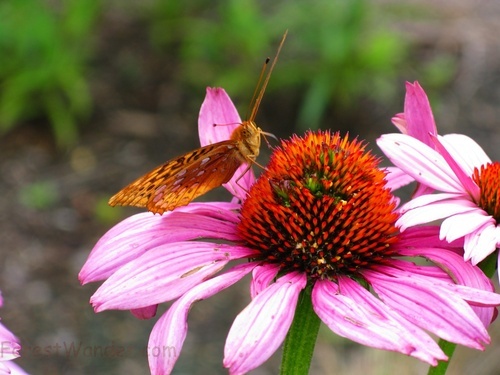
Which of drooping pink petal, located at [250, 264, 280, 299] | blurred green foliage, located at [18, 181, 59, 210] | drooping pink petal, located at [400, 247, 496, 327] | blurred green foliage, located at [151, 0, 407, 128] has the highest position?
blurred green foliage, located at [151, 0, 407, 128]

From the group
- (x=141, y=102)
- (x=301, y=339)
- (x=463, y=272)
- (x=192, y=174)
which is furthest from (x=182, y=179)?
(x=141, y=102)

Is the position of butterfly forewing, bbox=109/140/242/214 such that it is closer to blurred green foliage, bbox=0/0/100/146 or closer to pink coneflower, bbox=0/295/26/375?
pink coneflower, bbox=0/295/26/375

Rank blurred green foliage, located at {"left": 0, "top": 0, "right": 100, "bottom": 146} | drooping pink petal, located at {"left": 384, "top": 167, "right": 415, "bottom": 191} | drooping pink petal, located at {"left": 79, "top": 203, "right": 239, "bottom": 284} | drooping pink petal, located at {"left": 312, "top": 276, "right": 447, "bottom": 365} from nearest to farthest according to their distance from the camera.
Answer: drooping pink petal, located at {"left": 312, "top": 276, "right": 447, "bottom": 365}, drooping pink petal, located at {"left": 79, "top": 203, "right": 239, "bottom": 284}, drooping pink petal, located at {"left": 384, "top": 167, "right": 415, "bottom": 191}, blurred green foliage, located at {"left": 0, "top": 0, "right": 100, "bottom": 146}

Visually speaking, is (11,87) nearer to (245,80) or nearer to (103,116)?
(103,116)

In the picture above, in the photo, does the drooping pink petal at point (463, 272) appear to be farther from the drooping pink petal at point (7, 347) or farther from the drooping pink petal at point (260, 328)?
the drooping pink petal at point (7, 347)

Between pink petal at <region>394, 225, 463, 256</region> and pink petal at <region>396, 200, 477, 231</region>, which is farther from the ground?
pink petal at <region>396, 200, 477, 231</region>

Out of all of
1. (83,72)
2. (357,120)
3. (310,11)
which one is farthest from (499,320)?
(83,72)

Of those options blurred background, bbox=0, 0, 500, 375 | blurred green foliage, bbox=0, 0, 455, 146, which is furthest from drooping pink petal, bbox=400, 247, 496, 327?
blurred green foliage, bbox=0, 0, 455, 146
